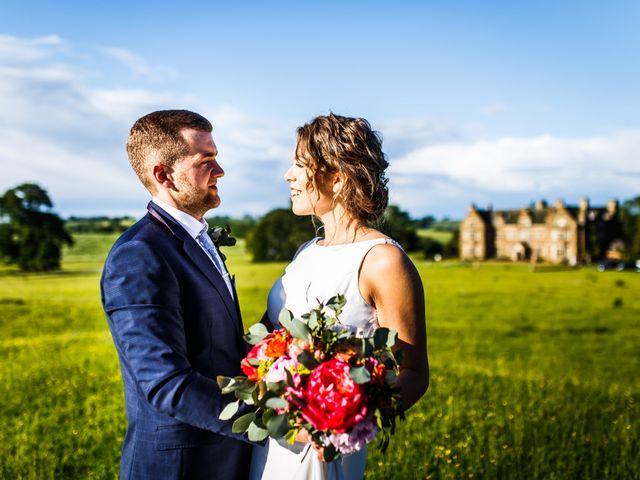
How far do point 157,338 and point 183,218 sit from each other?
88 cm

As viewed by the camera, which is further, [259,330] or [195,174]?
[195,174]

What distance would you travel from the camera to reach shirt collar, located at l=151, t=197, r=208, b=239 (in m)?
3.75

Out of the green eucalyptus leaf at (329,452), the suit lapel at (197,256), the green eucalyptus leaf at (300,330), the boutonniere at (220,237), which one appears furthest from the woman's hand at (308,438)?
the boutonniere at (220,237)

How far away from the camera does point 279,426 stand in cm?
292

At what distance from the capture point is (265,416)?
118 inches

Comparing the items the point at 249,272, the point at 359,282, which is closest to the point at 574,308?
the point at 249,272

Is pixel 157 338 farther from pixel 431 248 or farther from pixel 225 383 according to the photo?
pixel 431 248

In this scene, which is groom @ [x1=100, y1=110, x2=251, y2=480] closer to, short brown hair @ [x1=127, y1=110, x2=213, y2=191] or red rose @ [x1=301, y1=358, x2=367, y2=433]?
short brown hair @ [x1=127, y1=110, x2=213, y2=191]

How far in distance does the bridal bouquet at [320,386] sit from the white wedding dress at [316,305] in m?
0.67

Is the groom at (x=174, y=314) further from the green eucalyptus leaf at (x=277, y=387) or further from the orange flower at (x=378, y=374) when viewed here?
the orange flower at (x=378, y=374)

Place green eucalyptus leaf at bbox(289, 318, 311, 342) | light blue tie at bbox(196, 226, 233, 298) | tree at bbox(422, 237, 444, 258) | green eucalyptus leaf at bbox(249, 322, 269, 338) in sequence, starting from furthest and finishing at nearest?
tree at bbox(422, 237, 444, 258)
light blue tie at bbox(196, 226, 233, 298)
green eucalyptus leaf at bbox(249, 322, 269, 338)
green eucalyptus leaf at bbox(289, 318, 311, 342)

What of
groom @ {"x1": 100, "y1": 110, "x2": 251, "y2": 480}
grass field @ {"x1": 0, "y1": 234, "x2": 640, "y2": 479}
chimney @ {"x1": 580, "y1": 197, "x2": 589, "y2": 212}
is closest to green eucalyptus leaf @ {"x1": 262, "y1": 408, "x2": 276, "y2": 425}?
groom @ {"x1": 100, "y1": 110, "x2": 251, "y2": 480}

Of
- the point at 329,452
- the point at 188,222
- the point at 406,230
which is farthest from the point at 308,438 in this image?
the point at 406,230

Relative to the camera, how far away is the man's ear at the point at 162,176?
3.73 meters
